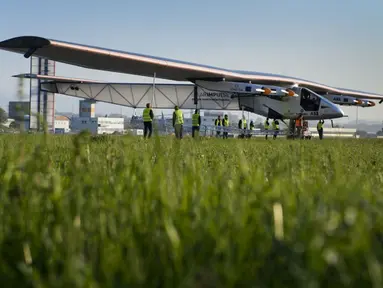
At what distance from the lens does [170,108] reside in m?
40.1

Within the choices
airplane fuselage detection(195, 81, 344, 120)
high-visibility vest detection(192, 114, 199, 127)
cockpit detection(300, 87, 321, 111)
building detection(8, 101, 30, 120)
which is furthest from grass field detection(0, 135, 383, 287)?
cockpit detection(300, 87, 321, 111)

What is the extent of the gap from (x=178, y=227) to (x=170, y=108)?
128ft

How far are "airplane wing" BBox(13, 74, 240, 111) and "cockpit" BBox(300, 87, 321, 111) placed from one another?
6.92 m

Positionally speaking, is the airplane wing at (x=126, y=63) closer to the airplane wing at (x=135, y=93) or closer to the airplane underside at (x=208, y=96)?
the airplane underside at (x=208, y=96)

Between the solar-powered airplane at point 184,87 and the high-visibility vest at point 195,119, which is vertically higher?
the solar-powered airplane at point 184,87

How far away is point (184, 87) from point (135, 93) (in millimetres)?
4224

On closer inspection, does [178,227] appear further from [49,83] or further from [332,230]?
[49,83]

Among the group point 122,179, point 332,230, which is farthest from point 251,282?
point 122,179

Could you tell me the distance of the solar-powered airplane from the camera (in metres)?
24.6

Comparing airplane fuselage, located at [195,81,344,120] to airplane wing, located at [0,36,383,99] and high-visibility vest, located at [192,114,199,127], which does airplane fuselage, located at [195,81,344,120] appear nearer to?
airplane wing, located at [0,36,383,99]

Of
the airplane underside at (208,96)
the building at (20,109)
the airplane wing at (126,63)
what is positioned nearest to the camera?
the building at (20,109)

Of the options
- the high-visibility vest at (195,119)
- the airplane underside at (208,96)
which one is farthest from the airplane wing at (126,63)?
the high-visibility vest at (195,119)

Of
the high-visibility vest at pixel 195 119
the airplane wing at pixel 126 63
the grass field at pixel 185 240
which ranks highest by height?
the airplane wing at pixel 126 63

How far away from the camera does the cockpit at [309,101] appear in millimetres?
28922
